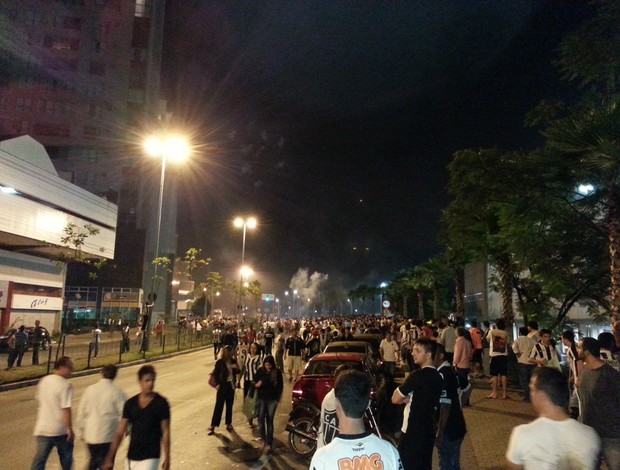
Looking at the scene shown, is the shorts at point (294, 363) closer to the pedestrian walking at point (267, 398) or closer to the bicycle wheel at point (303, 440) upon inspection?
the pedestrian walking at point (267, 398)

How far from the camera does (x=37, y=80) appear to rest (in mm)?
64250

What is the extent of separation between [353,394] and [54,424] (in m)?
4.53

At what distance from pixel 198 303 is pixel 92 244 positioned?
196 ft

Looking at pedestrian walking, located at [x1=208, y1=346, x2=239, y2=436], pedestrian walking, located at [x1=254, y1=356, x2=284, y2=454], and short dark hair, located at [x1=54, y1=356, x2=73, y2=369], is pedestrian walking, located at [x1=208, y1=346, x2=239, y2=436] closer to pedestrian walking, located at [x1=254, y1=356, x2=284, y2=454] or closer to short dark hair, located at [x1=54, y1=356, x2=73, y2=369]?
pedestrian walking, located at [x1=254, y1=356, x2=284, y2=454]

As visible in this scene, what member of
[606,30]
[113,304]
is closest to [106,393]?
[606,30]

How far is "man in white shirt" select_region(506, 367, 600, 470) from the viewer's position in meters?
3.07

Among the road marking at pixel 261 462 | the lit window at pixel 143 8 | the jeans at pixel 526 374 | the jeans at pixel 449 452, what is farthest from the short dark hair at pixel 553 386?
the lit window at pixel 143 8

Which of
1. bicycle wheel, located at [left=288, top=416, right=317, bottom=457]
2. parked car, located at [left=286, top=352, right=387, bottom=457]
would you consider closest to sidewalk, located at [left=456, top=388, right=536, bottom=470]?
parked car, located at [left=286, top=352, right=387, bottom=457]

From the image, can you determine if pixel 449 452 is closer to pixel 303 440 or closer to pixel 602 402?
pixel 602 402

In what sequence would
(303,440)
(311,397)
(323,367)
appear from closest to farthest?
(303,440) < (311,397) < (323,367)

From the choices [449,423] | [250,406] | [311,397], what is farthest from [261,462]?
[449,423]

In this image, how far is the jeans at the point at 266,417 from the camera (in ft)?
27.8

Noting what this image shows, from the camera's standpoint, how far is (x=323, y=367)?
31.7 feet

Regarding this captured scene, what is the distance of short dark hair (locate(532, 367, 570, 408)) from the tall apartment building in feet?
219
